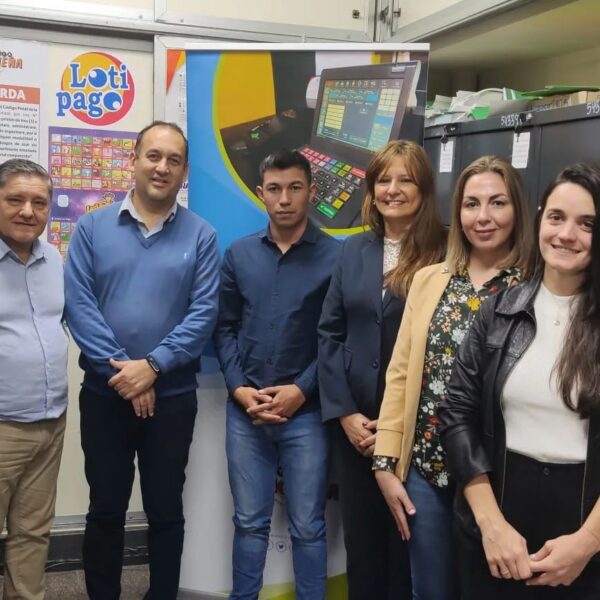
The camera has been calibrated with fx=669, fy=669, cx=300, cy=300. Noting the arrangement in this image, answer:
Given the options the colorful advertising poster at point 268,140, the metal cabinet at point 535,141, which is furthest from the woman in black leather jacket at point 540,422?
the colorful advertising poster at point 268,140

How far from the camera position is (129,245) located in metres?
2.03

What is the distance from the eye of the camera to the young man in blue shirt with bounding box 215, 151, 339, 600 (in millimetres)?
2082

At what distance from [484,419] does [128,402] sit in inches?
44.2

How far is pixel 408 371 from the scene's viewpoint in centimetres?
164

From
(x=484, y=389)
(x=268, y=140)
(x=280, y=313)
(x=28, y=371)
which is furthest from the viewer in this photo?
(x=268, y=140)

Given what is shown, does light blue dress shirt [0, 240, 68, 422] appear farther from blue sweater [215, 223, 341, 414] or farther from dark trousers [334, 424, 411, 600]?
dark trousers [334, 424, 411, 600]

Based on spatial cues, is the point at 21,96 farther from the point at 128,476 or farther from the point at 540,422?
the point at 540,422

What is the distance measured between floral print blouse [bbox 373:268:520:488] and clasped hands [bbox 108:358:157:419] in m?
0.80

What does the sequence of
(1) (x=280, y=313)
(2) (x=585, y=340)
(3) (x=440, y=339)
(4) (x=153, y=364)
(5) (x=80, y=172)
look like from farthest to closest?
(5) (x=80, y=172) < (1) (x=280, y=313) < (4) (x=153, y=364) < (3) (x=440, y=339) < (2) (x=585, y=340)

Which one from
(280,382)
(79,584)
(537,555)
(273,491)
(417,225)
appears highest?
(417,225)

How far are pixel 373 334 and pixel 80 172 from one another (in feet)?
4.89

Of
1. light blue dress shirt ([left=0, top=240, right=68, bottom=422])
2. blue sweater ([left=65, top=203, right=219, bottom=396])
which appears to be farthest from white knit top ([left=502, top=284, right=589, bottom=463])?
light blue dress shirt ([left=0, top=240, right=68, bottom=422])

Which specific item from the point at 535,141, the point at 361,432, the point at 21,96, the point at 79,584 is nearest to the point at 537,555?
the point at 361,432

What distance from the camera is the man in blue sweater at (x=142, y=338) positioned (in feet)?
6.48
